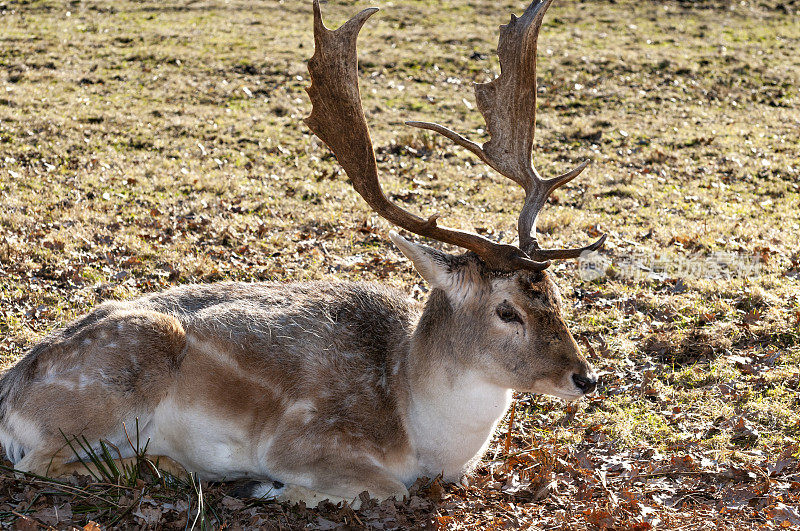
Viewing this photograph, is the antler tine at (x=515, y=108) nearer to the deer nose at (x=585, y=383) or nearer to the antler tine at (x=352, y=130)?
the antler tine at (x=352, y=130)

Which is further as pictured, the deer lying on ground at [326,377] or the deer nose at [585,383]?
the deer lying on ground at [326,377]

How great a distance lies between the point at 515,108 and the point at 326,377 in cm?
244

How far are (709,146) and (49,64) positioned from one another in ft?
45.0

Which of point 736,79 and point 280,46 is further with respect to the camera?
point 280,46

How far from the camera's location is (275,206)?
11.7m

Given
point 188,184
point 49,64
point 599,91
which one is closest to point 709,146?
point 599,91

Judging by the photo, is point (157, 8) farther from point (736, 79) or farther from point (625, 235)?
point (625, 235)

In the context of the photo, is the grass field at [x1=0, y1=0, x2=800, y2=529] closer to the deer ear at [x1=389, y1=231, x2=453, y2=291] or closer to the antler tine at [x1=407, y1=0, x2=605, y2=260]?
the deer ear at [x1=389, y1=231, x2=453, y2=291]

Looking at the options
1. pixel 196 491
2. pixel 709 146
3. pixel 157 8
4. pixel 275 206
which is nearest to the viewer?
pixel 196 491

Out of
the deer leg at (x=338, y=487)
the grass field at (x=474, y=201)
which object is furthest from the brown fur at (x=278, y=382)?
the grass field at (x=474, y=201)

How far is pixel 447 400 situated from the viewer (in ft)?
18.2

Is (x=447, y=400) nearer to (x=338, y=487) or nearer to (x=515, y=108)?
(x=338, y=487)

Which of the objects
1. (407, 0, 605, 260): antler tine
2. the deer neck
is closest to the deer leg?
the deer neck

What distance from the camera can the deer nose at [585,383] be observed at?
525 centimetres
